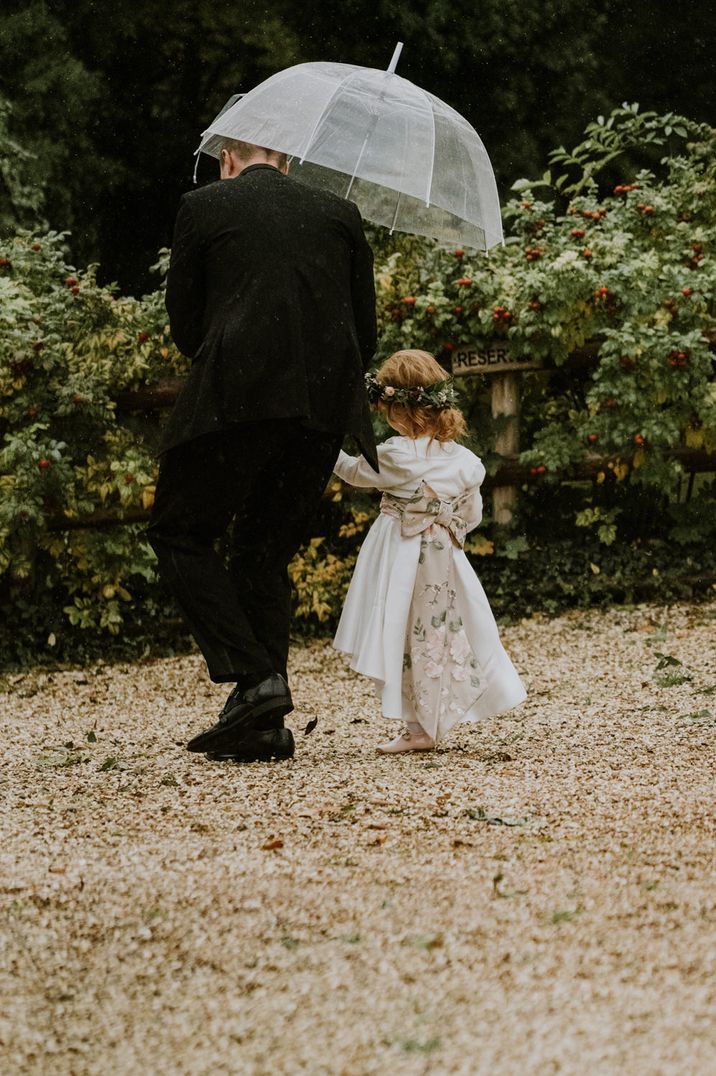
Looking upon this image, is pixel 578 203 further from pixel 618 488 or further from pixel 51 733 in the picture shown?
pixel 51 733

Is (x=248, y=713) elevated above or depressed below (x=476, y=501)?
below

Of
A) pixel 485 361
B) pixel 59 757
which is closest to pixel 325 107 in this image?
pixel 59 757

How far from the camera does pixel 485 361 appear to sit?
7.22 metres

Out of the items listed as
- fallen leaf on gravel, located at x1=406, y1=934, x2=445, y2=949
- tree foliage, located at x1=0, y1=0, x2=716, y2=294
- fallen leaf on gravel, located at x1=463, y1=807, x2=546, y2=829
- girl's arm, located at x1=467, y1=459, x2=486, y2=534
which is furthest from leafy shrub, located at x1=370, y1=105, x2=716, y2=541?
fallen leaf on gravel, located at x1=406, y1=934, x2=445, y2=949

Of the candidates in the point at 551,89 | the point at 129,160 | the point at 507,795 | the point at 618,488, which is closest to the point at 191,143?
the point at 129,160

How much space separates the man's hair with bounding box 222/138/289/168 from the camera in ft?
13.1

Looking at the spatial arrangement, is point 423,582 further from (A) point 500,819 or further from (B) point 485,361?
(B) point 485,361

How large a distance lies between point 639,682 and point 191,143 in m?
7.36

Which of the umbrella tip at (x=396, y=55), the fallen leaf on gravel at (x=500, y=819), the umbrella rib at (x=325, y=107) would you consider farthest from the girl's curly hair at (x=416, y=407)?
the fallen leaf on gravel at (x=500, y=819)

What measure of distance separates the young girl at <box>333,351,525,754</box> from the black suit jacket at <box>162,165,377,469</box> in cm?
45

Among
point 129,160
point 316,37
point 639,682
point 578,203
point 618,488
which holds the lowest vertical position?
point 639,682

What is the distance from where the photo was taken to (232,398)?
376 centimetres

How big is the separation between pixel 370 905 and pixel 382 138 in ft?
8.18

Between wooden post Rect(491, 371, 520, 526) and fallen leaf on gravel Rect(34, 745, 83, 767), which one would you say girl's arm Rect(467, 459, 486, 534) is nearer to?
fallen leaf on gravel Rect(34, 745, 83, 767)
